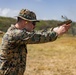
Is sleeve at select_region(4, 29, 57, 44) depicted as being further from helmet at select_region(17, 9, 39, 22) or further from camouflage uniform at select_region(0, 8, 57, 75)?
helmet at select_region(17, 9, 39, 22)

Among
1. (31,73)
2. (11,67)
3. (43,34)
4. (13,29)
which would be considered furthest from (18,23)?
(31,73)

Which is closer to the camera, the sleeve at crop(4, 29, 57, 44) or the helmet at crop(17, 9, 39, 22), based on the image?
the sleeve at crop(4, 29, 57, 44)

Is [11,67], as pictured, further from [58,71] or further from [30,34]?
[58,71]

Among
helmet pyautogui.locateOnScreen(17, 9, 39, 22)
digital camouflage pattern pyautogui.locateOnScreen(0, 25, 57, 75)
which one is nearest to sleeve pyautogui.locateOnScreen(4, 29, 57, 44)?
digital camouflage pattern pyautogui.locateOnScreen(0, 25, 57, 75)

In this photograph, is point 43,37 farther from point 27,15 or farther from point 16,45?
point 16,45

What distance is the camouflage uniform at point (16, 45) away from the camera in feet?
21.8

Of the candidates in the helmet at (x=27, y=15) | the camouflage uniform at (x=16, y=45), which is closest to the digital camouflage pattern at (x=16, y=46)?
the camouflage uniform at (x=16, y=45)

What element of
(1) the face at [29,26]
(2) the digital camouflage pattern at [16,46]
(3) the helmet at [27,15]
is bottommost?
(2) the digital camouflage pattern at [16,46]

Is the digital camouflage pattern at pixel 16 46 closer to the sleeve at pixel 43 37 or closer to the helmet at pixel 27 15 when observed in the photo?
the sleeve at pixel 43 37

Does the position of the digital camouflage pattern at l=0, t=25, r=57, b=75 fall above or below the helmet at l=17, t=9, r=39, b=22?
below

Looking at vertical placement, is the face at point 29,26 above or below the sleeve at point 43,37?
above

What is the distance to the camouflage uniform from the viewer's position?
665 centimetres

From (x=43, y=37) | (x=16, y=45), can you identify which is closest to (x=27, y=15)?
(x=43, y=37)

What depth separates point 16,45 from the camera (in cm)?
700
